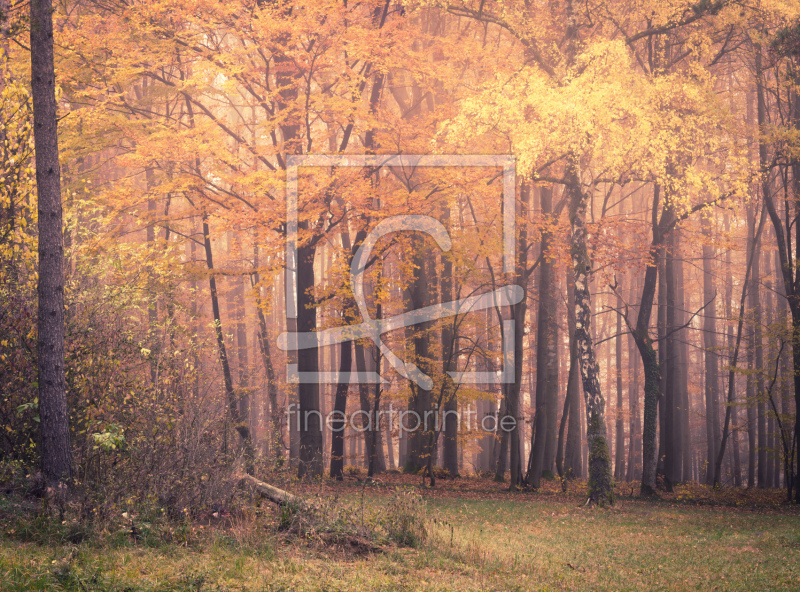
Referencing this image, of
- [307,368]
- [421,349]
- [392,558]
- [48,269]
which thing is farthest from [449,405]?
[48,269]

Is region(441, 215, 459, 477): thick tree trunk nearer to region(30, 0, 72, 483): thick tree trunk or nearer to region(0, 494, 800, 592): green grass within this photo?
region(0, 494, 800, 592): green grass

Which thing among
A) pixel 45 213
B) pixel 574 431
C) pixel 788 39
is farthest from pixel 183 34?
pixel 574 431

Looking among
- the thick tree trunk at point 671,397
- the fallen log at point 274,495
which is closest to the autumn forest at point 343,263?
the fallen log at point 274,495

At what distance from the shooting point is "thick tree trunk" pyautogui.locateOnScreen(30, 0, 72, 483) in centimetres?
855

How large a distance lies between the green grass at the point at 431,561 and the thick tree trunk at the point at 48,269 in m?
1.47

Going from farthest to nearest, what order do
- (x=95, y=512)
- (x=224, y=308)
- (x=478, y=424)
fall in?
(x=224, y=308) < (x=478, y=424) < (x=95, y=512)

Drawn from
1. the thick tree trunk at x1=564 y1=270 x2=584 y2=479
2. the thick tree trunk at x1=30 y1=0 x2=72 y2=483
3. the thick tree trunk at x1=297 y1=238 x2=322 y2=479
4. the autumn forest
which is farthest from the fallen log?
the thick tree trunk at x1=564 y1=270 x2=584 y2=479

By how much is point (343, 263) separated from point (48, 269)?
915 cm

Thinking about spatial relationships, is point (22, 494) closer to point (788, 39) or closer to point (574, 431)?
point (788, 39)

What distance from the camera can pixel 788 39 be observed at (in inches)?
596

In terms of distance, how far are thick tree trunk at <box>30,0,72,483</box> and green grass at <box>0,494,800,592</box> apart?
147 cm

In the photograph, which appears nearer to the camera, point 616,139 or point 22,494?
point 22,494

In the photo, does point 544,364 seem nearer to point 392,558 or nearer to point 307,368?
point 307,368

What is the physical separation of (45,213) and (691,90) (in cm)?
1290
